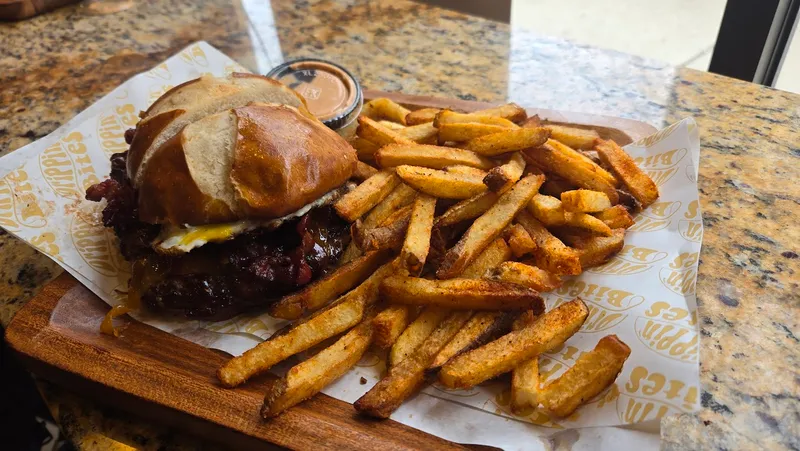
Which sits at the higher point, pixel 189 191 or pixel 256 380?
pixel 189 191

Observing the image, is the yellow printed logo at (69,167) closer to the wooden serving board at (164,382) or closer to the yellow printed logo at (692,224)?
the wooden serving board at (164,382)

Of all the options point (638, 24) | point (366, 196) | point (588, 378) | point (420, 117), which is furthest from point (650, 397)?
point (638, 24)

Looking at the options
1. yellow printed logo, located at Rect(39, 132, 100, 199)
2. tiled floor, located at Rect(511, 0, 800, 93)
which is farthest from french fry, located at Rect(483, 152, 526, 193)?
tiled floor, located at Rect(511, 0, 800, 93)

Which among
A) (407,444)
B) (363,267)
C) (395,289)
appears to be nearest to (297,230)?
(363,267)

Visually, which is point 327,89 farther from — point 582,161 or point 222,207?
point 582,161

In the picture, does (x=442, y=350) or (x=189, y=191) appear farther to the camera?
(x=189, y=191)

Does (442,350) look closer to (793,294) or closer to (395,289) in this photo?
(395,289)

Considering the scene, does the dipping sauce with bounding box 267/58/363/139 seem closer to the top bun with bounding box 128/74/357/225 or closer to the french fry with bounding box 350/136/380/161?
the french fry with bounding box 350/136/380/161
